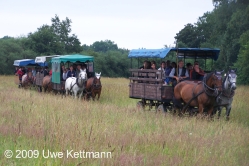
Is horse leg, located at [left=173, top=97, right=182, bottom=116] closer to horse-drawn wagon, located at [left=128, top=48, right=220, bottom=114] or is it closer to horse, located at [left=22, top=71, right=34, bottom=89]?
horse-drawn wagon, located at [left=128, top=48, right=220, bottom=114]

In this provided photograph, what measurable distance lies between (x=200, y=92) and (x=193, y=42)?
49.8 m

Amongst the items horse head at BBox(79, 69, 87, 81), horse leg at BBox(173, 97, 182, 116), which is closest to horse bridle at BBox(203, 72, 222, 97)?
horse leg at BBox(173, 97, 182, 116)

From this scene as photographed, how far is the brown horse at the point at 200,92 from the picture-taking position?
11906 mm

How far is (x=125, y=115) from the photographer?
11.1 meters

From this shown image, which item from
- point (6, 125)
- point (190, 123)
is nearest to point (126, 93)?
point (190, 123)

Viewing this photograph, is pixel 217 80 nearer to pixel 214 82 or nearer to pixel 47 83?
pixel 214 82

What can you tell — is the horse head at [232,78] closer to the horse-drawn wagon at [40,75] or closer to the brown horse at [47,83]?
the brown horse at [47,83]

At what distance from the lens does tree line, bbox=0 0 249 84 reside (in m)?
39.6

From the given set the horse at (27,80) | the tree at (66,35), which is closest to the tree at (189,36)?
the tree at (66,35)

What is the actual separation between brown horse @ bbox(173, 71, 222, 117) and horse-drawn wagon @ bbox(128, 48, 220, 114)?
0.44 m

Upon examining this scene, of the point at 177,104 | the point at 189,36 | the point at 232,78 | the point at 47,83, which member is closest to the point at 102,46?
the point at 189,36

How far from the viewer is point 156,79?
13.7 meters

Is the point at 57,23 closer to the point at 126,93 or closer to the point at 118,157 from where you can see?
the point at 126,93

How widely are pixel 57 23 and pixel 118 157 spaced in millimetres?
67015
